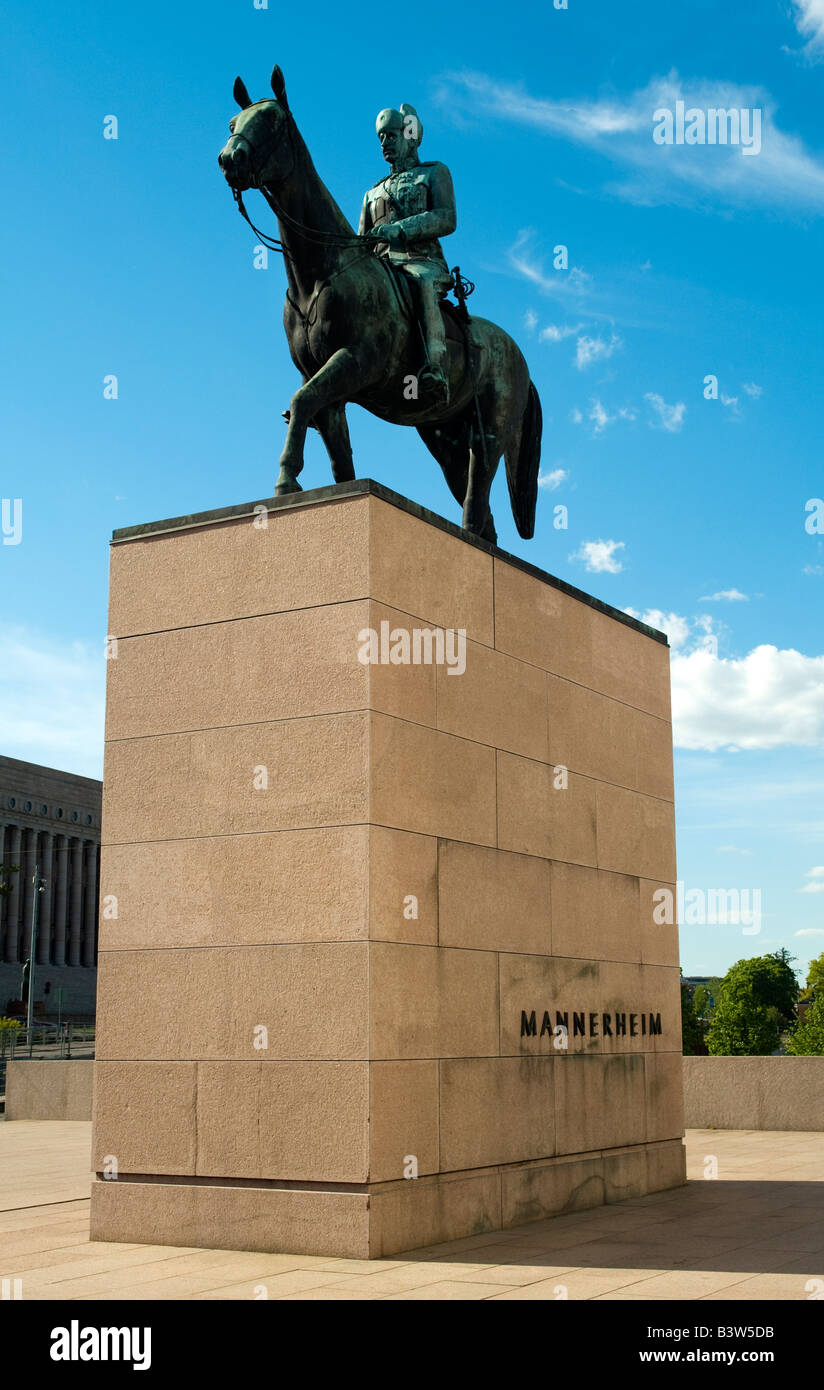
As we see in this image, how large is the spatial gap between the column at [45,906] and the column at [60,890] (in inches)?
42.0

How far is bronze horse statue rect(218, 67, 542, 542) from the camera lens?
11.8 metres

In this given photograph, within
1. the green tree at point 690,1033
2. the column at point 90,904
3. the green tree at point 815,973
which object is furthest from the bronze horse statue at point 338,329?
the green tree at point 815,973

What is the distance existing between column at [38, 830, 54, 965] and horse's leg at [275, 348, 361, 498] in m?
102

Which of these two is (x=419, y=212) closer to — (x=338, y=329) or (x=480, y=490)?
(x=338, y=329)

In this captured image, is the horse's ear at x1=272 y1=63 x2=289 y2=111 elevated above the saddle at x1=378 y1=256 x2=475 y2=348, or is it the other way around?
the horse's ear at x1=272 y1=63 x2=289 y2=111

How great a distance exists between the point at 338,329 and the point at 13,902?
101833 millimetres

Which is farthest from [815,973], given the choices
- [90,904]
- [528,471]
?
[528,471]

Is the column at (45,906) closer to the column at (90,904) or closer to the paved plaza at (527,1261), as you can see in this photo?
the column at (90,904)

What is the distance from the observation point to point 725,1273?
368 inches

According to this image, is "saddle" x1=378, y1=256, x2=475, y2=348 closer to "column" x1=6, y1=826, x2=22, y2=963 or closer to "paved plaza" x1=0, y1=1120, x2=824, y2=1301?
"paved plaza" x1=0, y1=1120, x2=824, y2=1301

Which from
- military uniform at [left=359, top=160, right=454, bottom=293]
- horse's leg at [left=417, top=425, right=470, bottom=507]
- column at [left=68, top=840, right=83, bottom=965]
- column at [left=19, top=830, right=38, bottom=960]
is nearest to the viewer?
military uniform at [left=359, top=160, right=454, bottom=293]

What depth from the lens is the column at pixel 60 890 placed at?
112 metres

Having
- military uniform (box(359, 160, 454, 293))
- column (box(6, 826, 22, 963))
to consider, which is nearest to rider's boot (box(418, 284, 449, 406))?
military uniform (box(359, 160, 454, 293))
